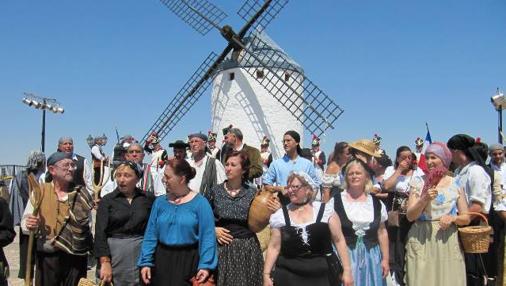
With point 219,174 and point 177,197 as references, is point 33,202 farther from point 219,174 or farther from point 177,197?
point 219,174

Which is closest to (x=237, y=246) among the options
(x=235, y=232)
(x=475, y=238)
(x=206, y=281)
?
(x=235, y=232)

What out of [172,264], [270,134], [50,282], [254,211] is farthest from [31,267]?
[270,134]

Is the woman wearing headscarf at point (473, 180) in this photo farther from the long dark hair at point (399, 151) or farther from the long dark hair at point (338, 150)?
the long dark hair at point (338, 150)

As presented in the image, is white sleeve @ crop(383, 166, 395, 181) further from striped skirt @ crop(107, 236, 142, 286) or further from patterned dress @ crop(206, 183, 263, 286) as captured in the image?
striped skirt @ crop(107, 236, 142, 286)

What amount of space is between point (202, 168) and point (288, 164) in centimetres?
123

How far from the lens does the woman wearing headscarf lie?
16.3 ft

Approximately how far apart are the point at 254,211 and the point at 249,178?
46 cm

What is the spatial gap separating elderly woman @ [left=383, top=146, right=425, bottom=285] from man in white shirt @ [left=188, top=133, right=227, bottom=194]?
1.94 meters

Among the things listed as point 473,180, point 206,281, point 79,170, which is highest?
point 79,170

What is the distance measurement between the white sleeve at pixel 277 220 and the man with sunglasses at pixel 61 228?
1.69 m

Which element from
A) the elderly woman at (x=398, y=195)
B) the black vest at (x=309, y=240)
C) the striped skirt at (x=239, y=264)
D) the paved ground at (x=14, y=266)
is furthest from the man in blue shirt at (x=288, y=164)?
the paved ground at (x=14, y=266)

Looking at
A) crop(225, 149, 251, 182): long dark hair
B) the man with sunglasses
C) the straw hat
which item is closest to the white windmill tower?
the straw hat

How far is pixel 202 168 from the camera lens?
5883 millimetres

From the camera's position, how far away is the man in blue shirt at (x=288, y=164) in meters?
6.52
